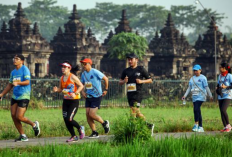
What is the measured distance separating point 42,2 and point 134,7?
16840 mm

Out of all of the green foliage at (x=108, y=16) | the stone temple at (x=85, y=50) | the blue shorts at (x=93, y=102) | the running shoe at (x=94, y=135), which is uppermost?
the green foliage at (x=108, y=16)

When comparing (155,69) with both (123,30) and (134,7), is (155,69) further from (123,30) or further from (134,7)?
(134,7)

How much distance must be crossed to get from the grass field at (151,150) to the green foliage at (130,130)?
1.89ft

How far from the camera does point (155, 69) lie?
49312 millimetres

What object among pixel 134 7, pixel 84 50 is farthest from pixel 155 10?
pixel 84 50

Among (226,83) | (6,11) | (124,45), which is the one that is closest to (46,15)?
(6,11)

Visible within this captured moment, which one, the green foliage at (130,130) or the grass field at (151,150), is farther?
the green foliage at (130,130)

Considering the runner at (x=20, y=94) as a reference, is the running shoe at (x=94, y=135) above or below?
below

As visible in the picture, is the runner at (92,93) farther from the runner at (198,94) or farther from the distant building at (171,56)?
Answer: the distant building at (171,56)

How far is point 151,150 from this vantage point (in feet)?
33.8

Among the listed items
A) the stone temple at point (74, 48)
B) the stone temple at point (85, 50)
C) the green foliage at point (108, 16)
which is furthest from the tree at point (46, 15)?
the stone temple at point (74, 48)

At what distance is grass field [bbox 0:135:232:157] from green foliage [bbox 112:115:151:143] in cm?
58

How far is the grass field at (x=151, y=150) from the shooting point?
A: 977 centimetres

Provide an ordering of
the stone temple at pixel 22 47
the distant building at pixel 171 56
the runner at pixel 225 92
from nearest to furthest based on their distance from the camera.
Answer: the runner at pixel 225 92, the stone temple at pixel 22 47, the distant building at pixel 171 56
